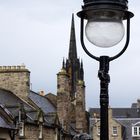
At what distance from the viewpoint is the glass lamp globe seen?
754 cm

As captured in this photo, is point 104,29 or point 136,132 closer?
point 104,29

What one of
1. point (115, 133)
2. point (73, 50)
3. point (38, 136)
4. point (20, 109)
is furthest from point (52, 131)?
point (73, 50)

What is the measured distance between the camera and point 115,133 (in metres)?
90.4

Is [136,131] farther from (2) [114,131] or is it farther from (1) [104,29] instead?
(1) [104,29]

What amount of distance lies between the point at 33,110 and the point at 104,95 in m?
41.6

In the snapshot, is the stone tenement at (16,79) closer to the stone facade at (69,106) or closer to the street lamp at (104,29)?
the stone facade at (69,106)

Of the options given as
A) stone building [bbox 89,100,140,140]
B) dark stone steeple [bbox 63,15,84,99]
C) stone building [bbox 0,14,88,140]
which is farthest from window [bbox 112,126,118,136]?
dark stone steeple [bbox 63,15,84,99]

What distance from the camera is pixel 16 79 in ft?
182

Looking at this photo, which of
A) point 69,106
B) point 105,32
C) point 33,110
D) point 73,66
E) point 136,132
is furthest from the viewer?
point 73,66

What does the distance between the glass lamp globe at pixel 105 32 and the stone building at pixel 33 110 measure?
32.4m

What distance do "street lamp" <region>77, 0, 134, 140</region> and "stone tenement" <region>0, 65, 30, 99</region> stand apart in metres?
47.1

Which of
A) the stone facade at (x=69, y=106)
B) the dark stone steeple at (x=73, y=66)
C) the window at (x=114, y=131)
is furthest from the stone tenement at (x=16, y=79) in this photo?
the dark stone steeple at (x=73, y=66)

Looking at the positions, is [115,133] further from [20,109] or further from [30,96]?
[20,109]

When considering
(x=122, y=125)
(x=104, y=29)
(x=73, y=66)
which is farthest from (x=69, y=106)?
(x=73, y=66)
